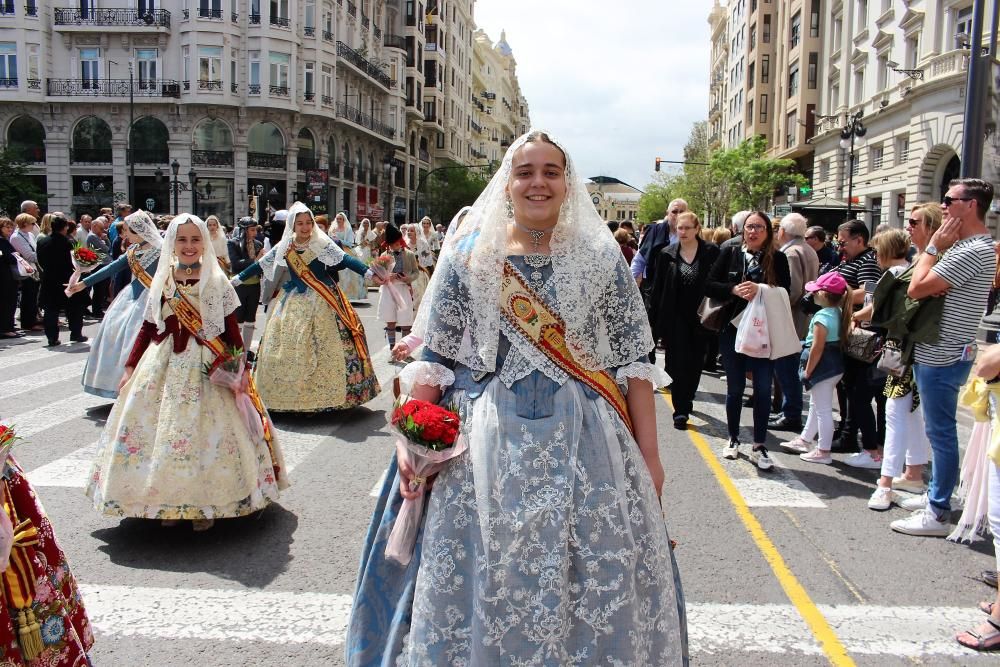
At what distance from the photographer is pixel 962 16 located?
27.3 metres

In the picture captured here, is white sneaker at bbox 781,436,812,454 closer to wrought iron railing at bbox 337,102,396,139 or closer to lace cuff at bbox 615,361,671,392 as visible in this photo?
lace cuff at bbox 615,361,671,392

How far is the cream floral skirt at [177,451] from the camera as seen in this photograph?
4.55 meters

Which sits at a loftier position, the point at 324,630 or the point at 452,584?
the point at 452,584

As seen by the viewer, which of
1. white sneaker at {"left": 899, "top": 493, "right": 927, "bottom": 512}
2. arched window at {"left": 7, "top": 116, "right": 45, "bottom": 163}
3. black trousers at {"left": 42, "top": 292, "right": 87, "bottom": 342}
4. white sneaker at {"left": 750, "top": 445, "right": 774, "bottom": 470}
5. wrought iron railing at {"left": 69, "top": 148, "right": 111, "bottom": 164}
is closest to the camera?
white sneaker at {"left": 899, "top": 493, "right": 927, "bottom": 512}

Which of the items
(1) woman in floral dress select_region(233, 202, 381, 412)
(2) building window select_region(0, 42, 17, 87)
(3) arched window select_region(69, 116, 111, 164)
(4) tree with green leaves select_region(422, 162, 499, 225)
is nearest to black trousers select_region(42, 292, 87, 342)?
(1) woman in floral dress select_region(233, 202, 381, 412)

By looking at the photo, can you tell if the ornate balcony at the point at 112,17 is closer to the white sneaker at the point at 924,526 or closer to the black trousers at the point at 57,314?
the black trousers at the point at 57,314

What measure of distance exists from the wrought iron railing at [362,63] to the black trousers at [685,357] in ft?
142

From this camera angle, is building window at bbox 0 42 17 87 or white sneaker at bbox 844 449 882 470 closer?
white sneaker at bbox 844 449 882 470

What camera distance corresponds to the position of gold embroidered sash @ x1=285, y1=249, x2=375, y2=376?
312 inches

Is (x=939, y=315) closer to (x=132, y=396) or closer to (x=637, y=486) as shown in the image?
(x=637, y=486)

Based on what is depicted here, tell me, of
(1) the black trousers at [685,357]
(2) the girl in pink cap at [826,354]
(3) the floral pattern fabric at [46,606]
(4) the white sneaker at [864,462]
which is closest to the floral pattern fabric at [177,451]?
(3) the floral pattern fabric at [46,606]

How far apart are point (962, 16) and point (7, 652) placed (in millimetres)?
32244

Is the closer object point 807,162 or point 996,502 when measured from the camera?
point 996,502

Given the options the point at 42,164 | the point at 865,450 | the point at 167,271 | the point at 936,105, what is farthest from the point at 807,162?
the point at 167,271
